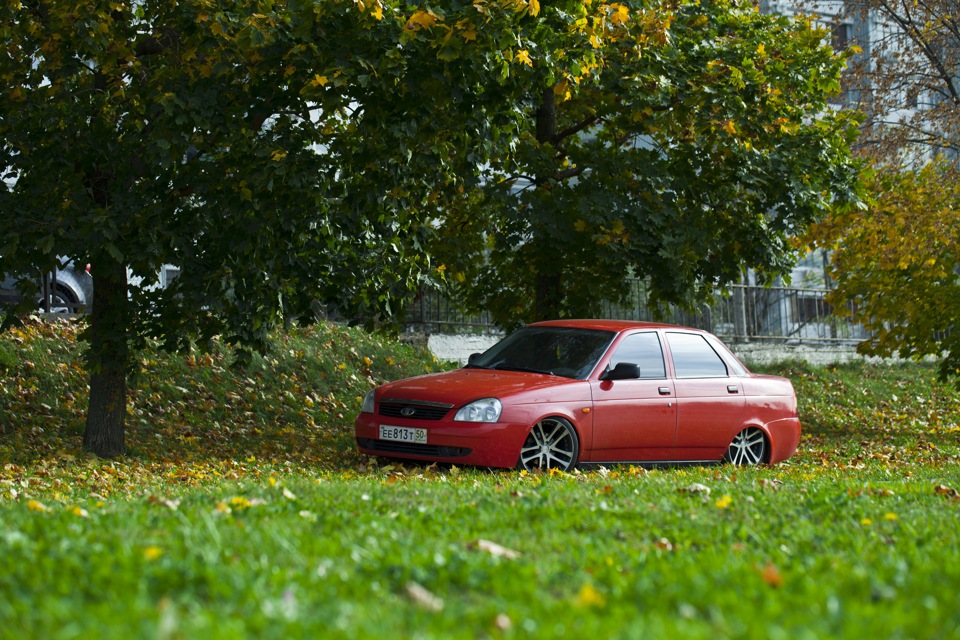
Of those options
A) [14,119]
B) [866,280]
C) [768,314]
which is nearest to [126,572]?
[14,119]

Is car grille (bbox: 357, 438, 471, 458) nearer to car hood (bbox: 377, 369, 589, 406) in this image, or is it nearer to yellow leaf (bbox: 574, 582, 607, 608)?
car hood (bbox: 377, 369, 589, 406)

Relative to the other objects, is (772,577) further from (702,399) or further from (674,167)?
(674,167)

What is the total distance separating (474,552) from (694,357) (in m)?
7.52

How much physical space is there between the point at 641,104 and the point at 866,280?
5.76m

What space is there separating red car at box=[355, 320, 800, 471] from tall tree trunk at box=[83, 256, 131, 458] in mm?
2658

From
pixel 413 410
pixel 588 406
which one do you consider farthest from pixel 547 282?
pixel 413 410

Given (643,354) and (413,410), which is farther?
(643,354)

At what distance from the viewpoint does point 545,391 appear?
1072 centimetres

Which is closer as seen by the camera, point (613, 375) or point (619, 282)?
point (613, 375)

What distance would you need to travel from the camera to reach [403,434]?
10.7 metres

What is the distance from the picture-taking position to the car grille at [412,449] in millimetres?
10398

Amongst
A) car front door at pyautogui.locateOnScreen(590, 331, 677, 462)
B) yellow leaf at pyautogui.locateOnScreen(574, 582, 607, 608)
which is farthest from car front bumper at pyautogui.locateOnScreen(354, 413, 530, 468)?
yellow leaf at pyautogui.locateOnScreen(574, 582, 607, 608)

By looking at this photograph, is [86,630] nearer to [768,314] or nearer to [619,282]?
[619,282]

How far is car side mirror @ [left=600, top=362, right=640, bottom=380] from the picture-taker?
11.2 m
